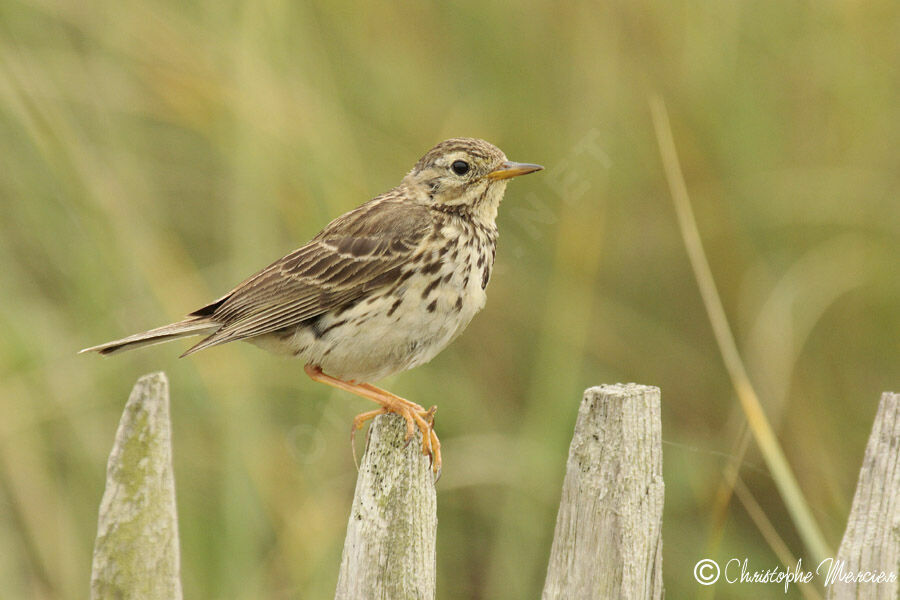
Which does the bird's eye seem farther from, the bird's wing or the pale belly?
the pale belly

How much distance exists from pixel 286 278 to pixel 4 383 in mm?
1460

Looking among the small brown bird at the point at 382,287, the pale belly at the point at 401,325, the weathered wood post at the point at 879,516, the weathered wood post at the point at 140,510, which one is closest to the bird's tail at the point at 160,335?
the small brown bird at the point at 382,287

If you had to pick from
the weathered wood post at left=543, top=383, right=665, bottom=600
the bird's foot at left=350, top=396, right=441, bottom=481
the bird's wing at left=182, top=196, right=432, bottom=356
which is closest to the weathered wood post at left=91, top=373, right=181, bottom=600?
the bird's foot at left=350, top=396, right=441, bottom=481

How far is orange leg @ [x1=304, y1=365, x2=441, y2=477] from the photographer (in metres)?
3.01

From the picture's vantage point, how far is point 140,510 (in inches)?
104

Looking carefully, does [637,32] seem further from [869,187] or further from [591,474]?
[591,474]

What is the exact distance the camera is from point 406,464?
280 cm

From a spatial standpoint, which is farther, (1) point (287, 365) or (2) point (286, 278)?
(1) point (287, 365)

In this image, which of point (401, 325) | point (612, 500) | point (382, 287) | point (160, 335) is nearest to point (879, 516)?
point (612, 500)

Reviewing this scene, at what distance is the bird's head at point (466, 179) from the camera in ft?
12.9

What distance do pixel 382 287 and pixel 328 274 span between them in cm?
22

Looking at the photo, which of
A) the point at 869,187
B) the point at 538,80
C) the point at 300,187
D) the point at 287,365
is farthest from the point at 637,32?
the point at 287,365

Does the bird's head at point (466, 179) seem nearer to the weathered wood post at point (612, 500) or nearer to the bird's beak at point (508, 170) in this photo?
the bird's beak at point (508, 170)

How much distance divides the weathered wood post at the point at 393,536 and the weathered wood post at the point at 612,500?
31 cm
